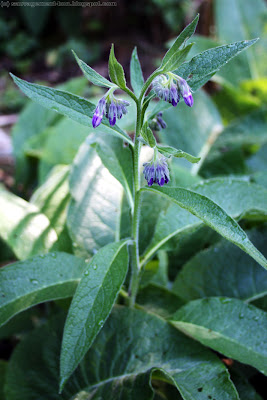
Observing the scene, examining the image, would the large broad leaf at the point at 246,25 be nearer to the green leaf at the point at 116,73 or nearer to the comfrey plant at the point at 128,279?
the comfrey plant at the point at 128,279

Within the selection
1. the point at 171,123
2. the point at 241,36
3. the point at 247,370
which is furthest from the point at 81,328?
the point at 241,36

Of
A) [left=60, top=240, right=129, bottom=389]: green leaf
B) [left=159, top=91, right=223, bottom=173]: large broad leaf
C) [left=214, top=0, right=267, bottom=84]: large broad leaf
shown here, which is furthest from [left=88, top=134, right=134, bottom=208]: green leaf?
[left=214, top=0, right=267, bottom=84]: large broad leaf

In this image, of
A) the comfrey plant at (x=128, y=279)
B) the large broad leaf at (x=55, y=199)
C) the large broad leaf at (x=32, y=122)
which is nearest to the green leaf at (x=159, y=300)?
the comfrey plant at (x=128, y=279)

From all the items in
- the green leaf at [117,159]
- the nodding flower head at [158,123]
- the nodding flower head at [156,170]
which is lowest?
the green leaf at [117,159]

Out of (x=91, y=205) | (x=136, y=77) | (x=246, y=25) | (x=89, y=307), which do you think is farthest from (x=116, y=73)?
(x=246, y=25)

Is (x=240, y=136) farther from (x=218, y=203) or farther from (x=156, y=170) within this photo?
(x=156, y=170)

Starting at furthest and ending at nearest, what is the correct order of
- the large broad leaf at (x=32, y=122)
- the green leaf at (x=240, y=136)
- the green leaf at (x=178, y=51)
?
the large broad leaf at (x=32, y=122), the green leaf at (x=240, y=136), the green leaf at (x=178, y=51)

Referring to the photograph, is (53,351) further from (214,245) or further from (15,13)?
(15,13)
